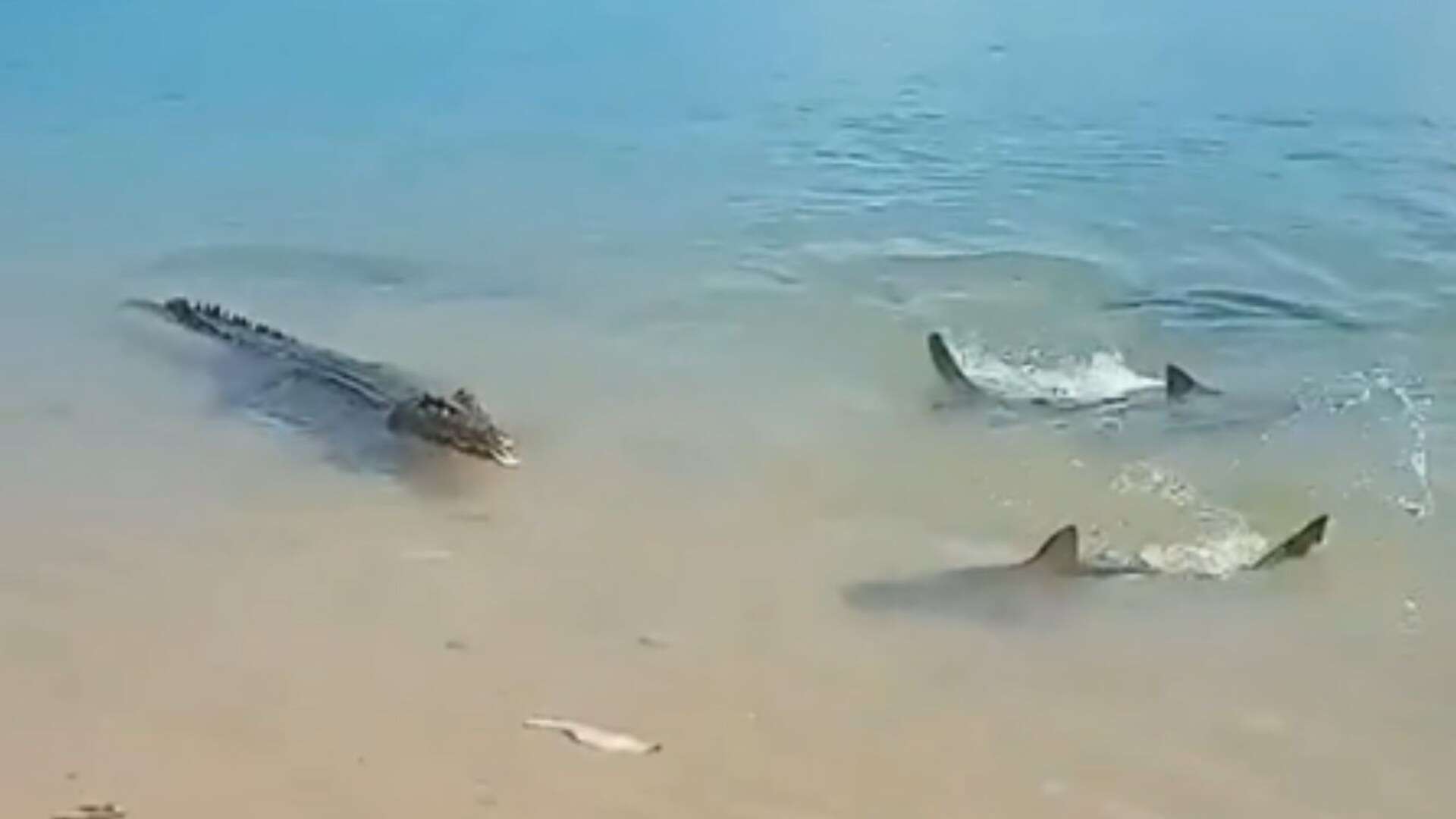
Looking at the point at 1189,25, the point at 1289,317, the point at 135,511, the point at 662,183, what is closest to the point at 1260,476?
the point at 1289,317

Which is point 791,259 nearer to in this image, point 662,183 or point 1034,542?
point 662,183

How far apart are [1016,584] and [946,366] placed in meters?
2.14

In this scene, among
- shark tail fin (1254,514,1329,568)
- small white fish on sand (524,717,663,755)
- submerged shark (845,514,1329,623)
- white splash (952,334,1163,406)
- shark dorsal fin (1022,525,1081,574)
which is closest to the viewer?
small white fish on sand (524,717,663,755)

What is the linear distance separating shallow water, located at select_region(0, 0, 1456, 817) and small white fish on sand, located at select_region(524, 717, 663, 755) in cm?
7

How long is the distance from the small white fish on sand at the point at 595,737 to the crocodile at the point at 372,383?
2.07 meters

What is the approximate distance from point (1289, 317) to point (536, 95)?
724 centimetres

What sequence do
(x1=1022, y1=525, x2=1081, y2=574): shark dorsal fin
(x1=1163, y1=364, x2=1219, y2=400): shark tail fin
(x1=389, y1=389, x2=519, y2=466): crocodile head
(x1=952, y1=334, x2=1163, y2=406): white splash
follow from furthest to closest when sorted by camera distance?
(x1=952, y1=334, x2=1163, y2=406): white splash, (x1=1163, y1=364, x2=1219, y2=400): shark tail fin, (x1=389, y1=389, x2=519, y2=466): crocodile head, (x1=1022, y1=525, x2=1081, y2=574): shark dorsal fin

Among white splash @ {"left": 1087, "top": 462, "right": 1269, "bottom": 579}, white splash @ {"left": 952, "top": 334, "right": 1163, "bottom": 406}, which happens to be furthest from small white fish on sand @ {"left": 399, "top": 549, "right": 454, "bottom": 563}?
white splash @ {"left": 952, "top": 334, "right": 1163, "bottom": 406}

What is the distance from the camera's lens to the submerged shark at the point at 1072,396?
292 inches

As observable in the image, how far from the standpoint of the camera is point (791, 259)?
9742mm

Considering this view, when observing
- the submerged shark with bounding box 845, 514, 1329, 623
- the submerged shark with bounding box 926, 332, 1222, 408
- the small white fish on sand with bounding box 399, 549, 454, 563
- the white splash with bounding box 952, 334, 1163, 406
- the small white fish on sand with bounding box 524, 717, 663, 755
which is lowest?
the white splash with bounding box 952, 334, 1163, 406

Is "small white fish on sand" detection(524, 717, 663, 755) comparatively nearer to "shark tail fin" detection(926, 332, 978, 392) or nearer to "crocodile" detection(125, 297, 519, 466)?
"crocodile" detection(125, 297, 519, 466)

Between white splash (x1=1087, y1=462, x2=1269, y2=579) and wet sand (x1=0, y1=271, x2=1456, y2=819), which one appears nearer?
wet sand (x1=0, y1=271, x2=1456, y2=819)

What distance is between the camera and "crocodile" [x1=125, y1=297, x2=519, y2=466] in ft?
22.6
